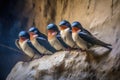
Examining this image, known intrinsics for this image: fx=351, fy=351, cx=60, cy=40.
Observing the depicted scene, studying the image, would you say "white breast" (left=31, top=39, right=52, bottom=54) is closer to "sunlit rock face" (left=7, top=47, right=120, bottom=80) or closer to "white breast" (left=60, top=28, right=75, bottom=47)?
"sunlit rock face" (left=7, top=47, right=120, bottom=80)

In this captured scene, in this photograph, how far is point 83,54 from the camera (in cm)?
344

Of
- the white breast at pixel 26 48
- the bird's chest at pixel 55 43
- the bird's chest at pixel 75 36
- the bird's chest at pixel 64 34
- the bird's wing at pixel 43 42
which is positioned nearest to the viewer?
the bird's chest at pixel 75 36

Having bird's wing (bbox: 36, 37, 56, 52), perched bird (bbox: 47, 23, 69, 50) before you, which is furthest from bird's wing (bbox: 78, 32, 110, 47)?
bird's wing (bbox: 36, 37, 56, 52)

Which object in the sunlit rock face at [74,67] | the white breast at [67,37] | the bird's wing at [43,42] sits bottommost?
the sunlit rock face at [74,67]

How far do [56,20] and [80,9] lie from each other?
0.49 meters

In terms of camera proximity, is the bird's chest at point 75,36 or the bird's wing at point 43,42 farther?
the bird's wing at point 43,42

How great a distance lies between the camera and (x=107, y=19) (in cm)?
374

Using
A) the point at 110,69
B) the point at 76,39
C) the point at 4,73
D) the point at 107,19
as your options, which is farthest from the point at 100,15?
the point at 4,73

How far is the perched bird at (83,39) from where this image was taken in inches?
133

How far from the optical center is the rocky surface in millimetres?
3359

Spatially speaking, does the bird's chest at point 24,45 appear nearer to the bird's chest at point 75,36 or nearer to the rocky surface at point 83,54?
the rocky surface at point 83,54

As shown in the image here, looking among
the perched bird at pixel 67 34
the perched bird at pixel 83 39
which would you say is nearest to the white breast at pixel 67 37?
the perched bird at pixel 67 34

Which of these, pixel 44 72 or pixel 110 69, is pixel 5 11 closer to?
pixel 44 72

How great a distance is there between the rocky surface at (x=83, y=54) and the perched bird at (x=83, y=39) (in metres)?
0.08
